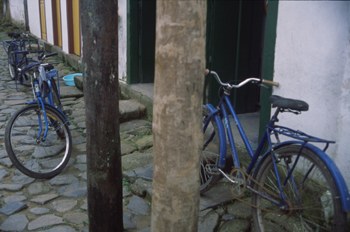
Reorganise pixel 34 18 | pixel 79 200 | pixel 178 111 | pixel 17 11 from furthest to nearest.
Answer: pixel 17 11 → pixel 34 18 → pixel 79 200 → pixel 178 111

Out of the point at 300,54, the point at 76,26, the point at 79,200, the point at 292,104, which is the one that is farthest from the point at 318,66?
the point at 76,26

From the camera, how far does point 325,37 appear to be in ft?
9.38

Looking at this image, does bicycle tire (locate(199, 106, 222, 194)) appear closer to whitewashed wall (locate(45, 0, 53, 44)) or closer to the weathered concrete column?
the weathered concrete column

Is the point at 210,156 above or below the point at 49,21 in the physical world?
below

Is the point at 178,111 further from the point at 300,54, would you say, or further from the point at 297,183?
the point at 300,54

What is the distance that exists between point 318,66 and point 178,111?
1874 millimetres

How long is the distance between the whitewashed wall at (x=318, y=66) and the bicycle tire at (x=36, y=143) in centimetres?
257

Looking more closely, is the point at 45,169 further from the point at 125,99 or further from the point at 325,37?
the point at 325,37

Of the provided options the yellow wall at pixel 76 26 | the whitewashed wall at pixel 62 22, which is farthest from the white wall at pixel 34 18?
the yellow wall at pixel 76 26

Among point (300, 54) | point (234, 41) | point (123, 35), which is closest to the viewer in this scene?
point (300, 54)

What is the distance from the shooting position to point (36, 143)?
430 centimetres

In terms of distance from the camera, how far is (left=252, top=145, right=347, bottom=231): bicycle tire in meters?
2.22

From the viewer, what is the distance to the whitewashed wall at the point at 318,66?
2754 mm

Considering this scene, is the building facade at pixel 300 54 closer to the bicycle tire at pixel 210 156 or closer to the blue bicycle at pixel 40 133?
the bicycle tire at pixel 210 156
